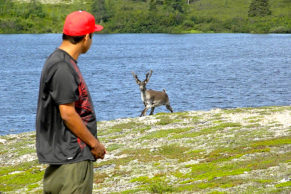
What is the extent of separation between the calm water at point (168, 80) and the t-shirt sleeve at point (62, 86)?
126ft

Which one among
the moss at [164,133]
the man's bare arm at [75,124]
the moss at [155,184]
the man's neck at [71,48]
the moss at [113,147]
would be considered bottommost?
the moss at [113,147]

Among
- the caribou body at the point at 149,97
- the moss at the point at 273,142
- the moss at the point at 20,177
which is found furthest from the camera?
the caribou body at the point at 149,97

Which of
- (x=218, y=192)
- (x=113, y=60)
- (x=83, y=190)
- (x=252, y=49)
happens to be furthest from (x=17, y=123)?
(x=252, y=49)

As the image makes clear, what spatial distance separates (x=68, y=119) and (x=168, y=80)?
76.1 m

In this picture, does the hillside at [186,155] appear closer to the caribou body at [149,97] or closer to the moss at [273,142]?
the moss at [273,142]

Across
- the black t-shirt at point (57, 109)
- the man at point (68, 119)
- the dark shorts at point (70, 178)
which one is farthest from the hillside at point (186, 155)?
the black t-shirt at point (57, 109)

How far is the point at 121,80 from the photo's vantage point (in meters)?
83.8

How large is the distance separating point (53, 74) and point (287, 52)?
13180 centimetres

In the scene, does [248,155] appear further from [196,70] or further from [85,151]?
[196,70]

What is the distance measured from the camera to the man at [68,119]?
7.55m

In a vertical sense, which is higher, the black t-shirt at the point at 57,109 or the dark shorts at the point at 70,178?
the black t-shirt at the point at 57,109

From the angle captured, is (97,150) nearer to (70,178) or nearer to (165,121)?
(70,178)

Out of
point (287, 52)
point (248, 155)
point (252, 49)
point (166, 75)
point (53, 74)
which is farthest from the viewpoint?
point (252, 49)

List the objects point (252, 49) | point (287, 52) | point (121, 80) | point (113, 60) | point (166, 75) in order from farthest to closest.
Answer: point (252, 49)
point (287, 52)
point (113, 60)
point (166, 75)
point (121, 80)
